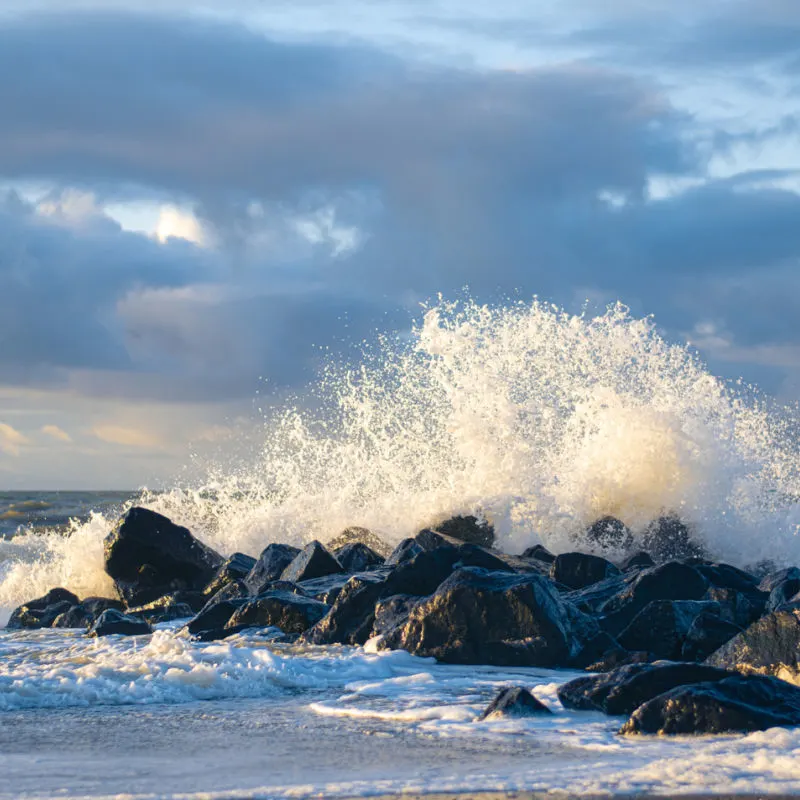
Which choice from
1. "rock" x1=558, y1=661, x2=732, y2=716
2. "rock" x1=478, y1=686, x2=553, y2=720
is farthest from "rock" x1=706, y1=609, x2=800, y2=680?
"rock" x1=478, y1=686, x2=553, y2=720

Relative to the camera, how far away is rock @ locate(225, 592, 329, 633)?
926 centimetres

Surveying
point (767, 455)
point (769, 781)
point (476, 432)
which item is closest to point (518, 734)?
point (769, 781)

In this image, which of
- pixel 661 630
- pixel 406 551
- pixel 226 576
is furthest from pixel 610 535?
pixel 661 630

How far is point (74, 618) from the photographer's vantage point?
11.4 m

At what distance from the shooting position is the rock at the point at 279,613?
9.26m

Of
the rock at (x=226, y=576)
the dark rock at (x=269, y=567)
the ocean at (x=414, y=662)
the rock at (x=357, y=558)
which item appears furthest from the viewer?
the rock at (x=357, y=558)

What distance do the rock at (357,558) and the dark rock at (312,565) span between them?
872mm

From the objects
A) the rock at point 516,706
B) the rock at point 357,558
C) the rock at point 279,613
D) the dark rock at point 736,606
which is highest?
the rock at point 357,558

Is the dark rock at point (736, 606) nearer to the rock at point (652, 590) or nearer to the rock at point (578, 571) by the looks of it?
the rock at point (652, 590)

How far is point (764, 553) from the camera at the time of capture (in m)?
16.0

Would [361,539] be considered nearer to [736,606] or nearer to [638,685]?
[736,606]

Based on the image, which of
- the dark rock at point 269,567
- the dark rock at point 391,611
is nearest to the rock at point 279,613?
the dark rock at point 391,611

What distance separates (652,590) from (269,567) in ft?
13.7

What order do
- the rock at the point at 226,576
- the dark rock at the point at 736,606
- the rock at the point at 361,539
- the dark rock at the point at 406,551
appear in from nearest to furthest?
the dark rock at the point at 736,606
the dark rock at the point at 406,551
the rock at the point at 226,576
the rock at the point at 361,539
